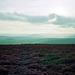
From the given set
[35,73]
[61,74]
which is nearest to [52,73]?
[61,74]

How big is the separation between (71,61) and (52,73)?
5783 mm

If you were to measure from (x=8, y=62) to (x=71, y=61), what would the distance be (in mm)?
9014

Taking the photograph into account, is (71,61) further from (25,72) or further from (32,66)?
(25,72)

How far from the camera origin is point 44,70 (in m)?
13.2

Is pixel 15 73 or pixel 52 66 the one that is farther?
pixel 52 66

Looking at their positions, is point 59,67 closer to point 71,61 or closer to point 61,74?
point 61,74

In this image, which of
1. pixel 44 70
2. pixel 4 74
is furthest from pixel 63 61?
pixel 4 74

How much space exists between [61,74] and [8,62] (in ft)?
25.7

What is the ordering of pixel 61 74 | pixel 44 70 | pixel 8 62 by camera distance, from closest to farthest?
1. pixel 61 74
2. pixel 44 70
3. pixel 8 62

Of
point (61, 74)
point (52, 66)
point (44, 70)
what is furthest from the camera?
point (52, 66)

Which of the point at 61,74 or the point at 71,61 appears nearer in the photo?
the point at 61,74

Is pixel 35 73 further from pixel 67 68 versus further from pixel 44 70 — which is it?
pixel 67 68

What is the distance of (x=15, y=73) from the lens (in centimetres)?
1223

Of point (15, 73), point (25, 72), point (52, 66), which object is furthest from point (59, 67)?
point (15, 73)
